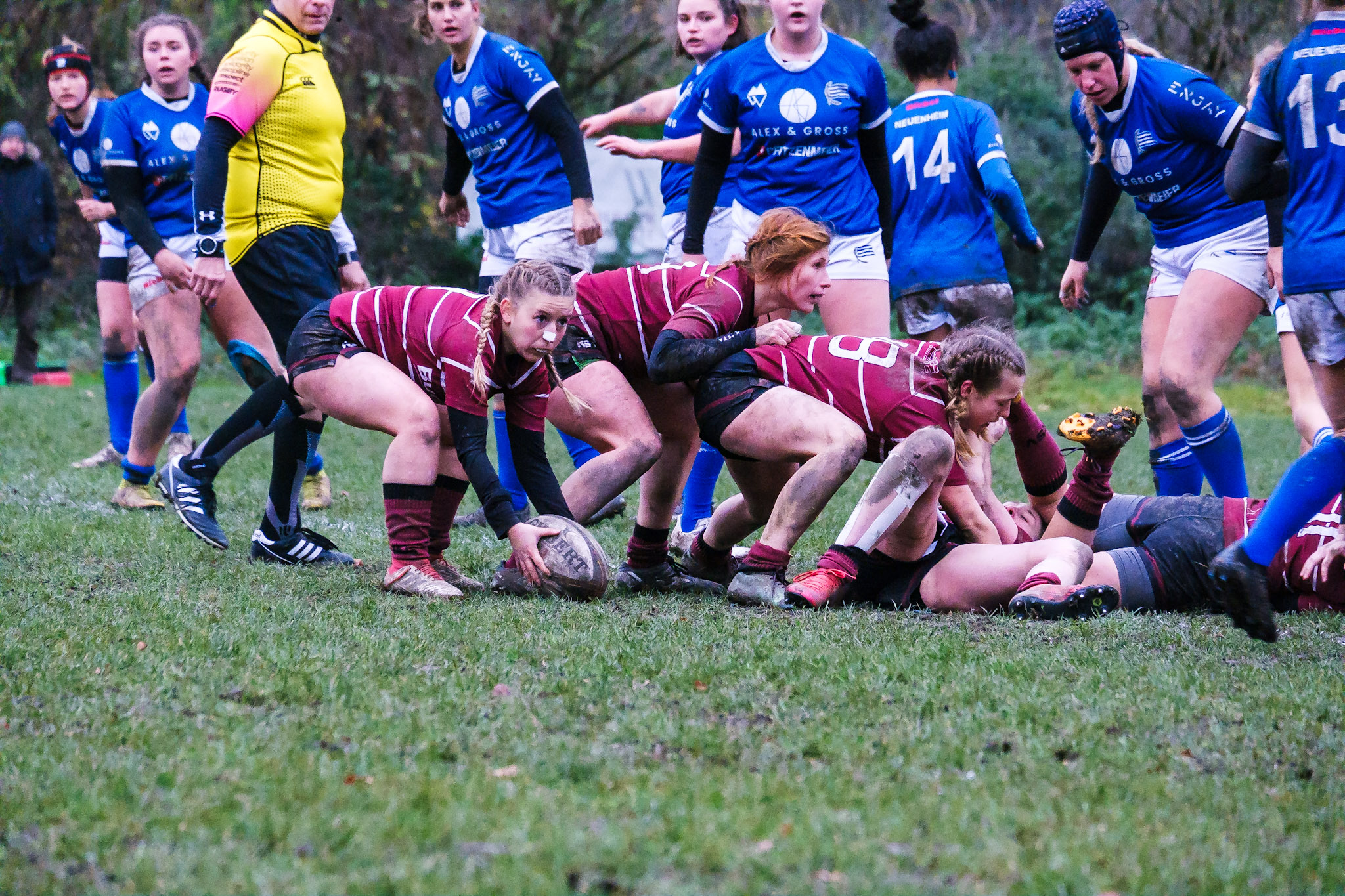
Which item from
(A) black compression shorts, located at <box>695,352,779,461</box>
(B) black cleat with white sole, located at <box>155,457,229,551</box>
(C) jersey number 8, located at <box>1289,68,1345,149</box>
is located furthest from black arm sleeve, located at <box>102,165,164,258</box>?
(C) jersey number 8, located at <box>1289,68,1345,149</box>

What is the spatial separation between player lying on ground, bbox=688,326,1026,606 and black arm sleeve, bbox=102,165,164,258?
2.73m

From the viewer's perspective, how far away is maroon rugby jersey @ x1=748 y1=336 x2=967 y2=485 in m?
4.25

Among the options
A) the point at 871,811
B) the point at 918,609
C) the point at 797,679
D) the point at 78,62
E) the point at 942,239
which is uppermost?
the point at 78,62

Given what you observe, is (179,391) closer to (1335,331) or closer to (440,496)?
(440,496)

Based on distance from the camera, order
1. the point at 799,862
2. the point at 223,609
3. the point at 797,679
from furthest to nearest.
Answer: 1. the point at 223,609
2. the point at 797,679
3. the point at 799,862

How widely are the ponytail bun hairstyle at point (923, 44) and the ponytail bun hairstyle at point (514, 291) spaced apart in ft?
8.82

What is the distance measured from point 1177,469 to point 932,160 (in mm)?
1746

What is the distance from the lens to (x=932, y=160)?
6090mm

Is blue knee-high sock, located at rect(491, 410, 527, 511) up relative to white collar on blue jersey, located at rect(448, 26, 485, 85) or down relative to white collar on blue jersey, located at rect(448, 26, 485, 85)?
down

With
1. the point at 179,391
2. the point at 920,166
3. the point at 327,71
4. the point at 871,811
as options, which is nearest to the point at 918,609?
the point at 871,811

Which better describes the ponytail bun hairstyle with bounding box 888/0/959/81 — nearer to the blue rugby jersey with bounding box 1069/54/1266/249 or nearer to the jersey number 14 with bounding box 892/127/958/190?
the jersey number 14 with bounding box 892/127/958/190

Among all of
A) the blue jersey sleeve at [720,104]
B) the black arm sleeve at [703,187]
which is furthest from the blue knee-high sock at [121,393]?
the blue jersey sleeve at [720,104]

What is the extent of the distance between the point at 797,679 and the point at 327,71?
3339 millimetres

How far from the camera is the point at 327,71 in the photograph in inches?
208
